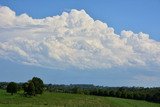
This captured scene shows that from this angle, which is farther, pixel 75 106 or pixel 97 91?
pixel 97 91

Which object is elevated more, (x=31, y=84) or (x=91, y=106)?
(x=31, y=84)

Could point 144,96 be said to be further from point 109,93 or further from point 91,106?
point 91,106

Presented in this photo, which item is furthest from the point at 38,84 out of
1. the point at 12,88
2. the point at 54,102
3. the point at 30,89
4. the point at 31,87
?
the point at 54,102

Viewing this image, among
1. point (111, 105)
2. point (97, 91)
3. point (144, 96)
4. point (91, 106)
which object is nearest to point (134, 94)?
point (144, 96)

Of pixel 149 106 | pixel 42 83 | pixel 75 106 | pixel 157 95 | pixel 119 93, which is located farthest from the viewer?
pixel 119 93

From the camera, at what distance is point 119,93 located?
145 meters

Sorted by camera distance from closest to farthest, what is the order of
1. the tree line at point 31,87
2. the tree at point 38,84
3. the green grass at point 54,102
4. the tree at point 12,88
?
the green grass at point 54,102, the tree line at point 31,87, the tree at point 38,84, the tree at point 12,88

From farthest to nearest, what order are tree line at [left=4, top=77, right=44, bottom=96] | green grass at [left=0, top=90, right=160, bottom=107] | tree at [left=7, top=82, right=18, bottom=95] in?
tree at [left=7, top=82, right=18, bottom=95] < tree line at [left=4, top=77, right=44, bottom=96] < green grass at [left=0, top=90, right=160, bottom=107]

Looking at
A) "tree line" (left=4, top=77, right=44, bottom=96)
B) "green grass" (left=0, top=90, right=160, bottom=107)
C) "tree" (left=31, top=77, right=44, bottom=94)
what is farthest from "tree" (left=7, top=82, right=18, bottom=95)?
"tree" (left=31, top=77, right=44, bottom=94)

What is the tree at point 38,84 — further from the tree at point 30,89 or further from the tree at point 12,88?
the tree at point 12,88

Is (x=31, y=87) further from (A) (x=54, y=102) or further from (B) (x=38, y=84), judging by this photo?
(A) (x=54, y=102)

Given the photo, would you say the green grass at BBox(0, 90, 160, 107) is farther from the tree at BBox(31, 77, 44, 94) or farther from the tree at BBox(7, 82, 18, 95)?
the tree at BBox(31, 77, 44, 94)

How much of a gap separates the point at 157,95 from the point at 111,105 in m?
40.7

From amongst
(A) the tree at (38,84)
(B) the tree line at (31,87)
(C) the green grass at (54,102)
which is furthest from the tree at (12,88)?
(A) the tree at (38,84)
